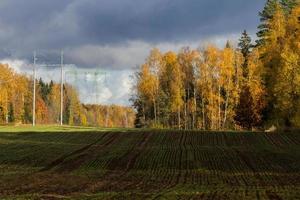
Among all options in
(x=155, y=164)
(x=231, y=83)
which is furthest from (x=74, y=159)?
(x=231, y=83)

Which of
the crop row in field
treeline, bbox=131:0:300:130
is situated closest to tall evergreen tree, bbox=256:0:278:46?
treeline, bbox=131:0:300:130

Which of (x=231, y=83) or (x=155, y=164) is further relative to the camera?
(x=231, y=83)

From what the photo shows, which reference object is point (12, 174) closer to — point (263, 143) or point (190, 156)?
point (190, 156)

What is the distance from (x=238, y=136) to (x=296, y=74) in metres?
19.4

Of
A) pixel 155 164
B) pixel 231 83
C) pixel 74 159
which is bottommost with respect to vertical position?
pixel 155 164

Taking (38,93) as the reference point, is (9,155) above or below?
below

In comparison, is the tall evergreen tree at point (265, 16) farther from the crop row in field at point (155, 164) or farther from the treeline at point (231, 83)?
the crop row in field at point (155, 164)

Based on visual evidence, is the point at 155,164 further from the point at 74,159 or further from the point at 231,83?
the point at 231,83

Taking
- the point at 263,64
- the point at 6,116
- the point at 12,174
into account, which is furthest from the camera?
the point at 6,116

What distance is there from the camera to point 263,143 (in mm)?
63375

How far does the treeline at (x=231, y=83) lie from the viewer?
283 feet

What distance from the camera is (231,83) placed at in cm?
10325

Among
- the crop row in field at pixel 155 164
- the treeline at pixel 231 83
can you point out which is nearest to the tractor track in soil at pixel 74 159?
the crop row in field at pixel 155 164

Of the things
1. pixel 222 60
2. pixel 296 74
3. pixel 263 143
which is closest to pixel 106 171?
pixel 263 143
